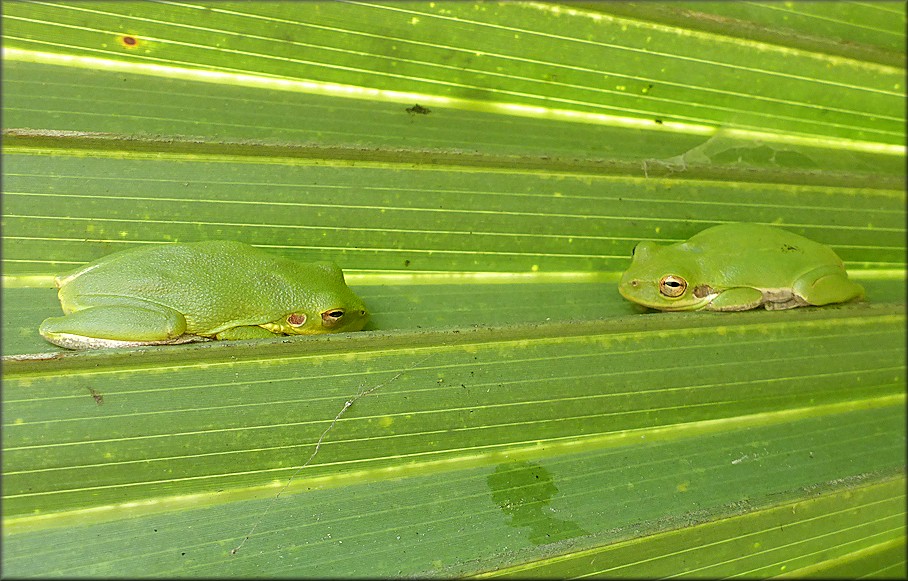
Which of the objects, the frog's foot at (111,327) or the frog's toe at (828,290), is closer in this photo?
the frog's foot at (111,327)

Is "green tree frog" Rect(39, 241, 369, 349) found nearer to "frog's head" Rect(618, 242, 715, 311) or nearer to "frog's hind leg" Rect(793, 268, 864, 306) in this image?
"frog's head" Rect(618, 242, 715, 311)

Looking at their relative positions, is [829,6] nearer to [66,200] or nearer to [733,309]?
[733,309]

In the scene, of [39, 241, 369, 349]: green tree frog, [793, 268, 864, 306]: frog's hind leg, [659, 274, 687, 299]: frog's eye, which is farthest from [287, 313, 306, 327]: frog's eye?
[793, 268, 864, 306]: frog's hind leg

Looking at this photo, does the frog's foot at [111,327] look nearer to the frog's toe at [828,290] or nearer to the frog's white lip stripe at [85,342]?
the frog's white lip stripe at [85,342]

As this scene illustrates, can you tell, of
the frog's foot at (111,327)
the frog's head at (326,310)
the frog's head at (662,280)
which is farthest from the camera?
the frog's head at (662,280)

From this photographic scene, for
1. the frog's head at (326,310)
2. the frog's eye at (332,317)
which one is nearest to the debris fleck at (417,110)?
the frog's head at (326,310)

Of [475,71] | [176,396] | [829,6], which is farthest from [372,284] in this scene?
[829,6]
